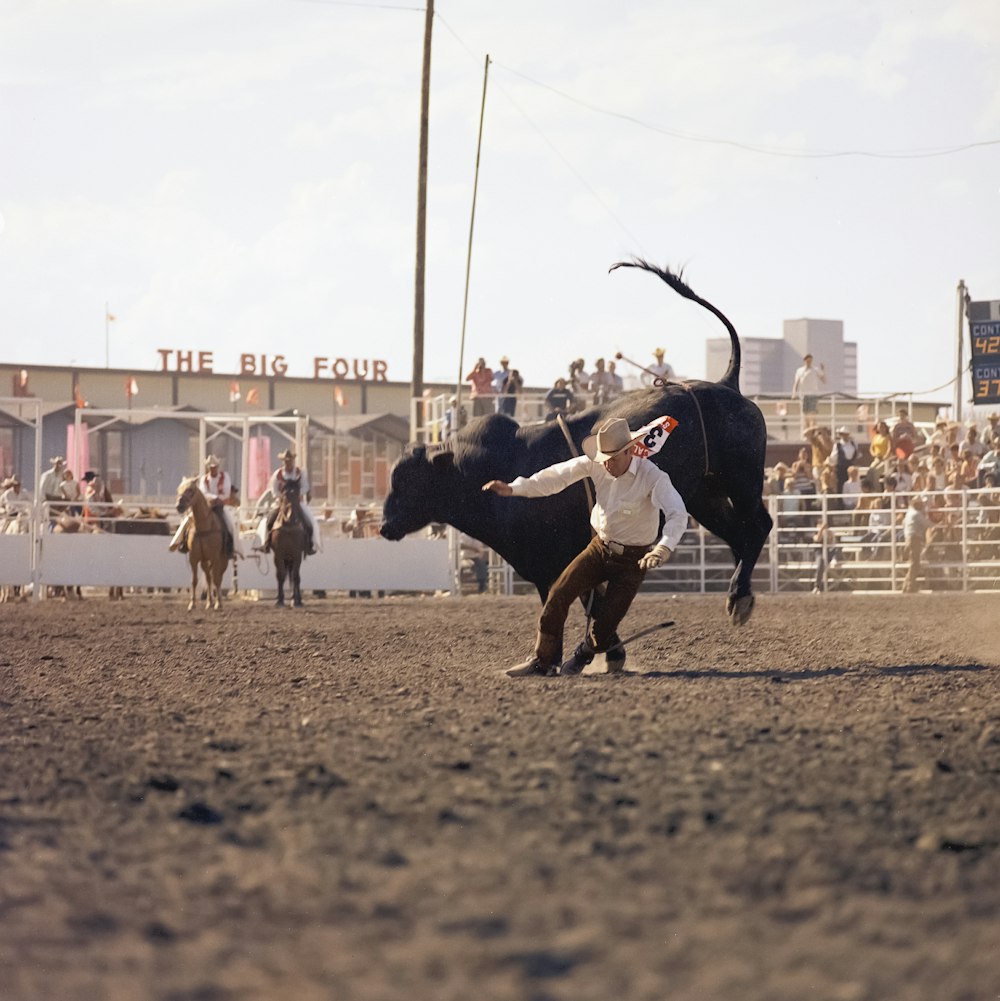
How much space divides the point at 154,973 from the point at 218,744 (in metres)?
2.94

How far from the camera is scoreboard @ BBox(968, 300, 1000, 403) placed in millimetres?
28453

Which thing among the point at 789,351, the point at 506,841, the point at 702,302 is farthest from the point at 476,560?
the point at 789,351

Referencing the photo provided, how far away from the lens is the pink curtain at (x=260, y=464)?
1195 inches

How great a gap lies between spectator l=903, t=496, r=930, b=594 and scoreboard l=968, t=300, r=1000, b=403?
6841mm

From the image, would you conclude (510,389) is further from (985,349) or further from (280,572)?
(985,349)

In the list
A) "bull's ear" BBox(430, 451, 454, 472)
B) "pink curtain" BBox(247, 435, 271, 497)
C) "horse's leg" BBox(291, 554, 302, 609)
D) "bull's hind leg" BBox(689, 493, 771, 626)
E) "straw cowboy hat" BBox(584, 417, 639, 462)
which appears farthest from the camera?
"pink curtain" BBox(247, 435, 271, 497)

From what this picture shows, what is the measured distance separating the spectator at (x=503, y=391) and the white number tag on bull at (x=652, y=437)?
14.9m

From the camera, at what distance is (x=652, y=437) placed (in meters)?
8.76

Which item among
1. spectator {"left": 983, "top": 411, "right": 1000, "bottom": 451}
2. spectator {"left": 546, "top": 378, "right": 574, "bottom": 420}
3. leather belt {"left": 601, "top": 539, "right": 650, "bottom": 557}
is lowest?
leather belt {"left": 601, "top": 539, "right": 650, "bottom": 557}

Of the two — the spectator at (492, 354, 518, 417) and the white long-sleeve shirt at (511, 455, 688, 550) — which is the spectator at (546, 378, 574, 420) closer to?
the spectator at (492, 354, 518, 417)

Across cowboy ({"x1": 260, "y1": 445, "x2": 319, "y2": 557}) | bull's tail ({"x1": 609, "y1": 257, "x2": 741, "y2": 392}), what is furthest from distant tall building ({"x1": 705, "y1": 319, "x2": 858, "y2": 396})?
bull's tail ({"x1": 609, "y1": 257, "x2": 741, "y2": 392})

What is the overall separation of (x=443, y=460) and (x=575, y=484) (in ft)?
3.26

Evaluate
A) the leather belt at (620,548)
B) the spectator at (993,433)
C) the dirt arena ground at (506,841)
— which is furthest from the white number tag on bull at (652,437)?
the spectator at (993,433)

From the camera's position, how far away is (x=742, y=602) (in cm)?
1062
